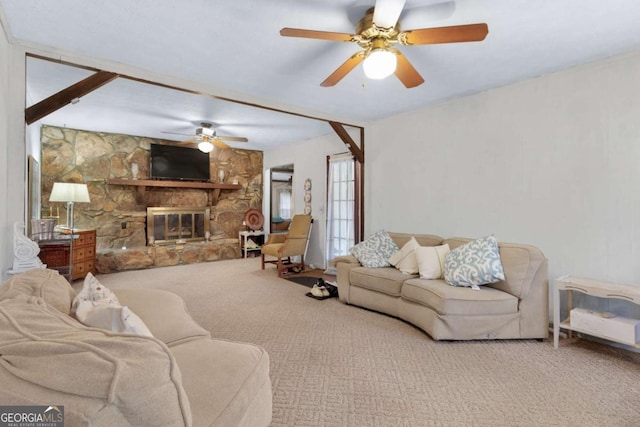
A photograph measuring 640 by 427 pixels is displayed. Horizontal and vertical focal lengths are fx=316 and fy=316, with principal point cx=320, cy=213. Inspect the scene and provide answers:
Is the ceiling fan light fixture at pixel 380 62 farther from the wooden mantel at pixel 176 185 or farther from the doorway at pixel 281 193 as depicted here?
the doorway at pixel 281 193

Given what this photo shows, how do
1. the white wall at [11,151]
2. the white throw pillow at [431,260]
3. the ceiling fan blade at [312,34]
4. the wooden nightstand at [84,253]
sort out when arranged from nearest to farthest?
the ceiling fan blade at [312,34], the white wall at [11,151], the white throw pillow at [431,260], the wooden nightstand at [84,253]

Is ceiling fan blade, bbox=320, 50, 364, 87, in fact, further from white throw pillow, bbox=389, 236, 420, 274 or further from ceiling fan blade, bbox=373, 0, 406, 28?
white throw pillow, bbox=389, 236, 420, 274

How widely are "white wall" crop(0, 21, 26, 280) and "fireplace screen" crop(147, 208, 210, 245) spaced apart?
11.3ft

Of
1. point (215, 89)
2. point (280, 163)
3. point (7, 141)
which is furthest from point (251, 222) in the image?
point (7, 141)

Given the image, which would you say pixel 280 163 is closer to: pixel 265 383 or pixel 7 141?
pixel 7 141

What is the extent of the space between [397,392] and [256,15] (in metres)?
2.62

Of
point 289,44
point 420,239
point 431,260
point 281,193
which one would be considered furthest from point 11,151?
point 281,193

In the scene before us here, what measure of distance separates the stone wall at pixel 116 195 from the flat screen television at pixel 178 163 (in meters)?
0.21

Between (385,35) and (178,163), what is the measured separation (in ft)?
17.1

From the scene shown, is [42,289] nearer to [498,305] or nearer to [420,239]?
[498,305]

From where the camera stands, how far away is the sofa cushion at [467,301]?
8.62 feet

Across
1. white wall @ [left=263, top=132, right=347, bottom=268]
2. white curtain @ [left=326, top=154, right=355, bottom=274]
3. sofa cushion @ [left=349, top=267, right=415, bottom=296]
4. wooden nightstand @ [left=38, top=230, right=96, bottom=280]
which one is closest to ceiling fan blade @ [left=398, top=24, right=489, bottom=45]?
sofa cushion @ [left=349, top=267, right=415, bottom=296]

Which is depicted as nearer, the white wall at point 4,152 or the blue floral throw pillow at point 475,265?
the white wall at point 4,152

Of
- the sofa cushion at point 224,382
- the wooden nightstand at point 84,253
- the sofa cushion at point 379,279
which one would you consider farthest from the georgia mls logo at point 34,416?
the wooden nightstand at point 84,253
